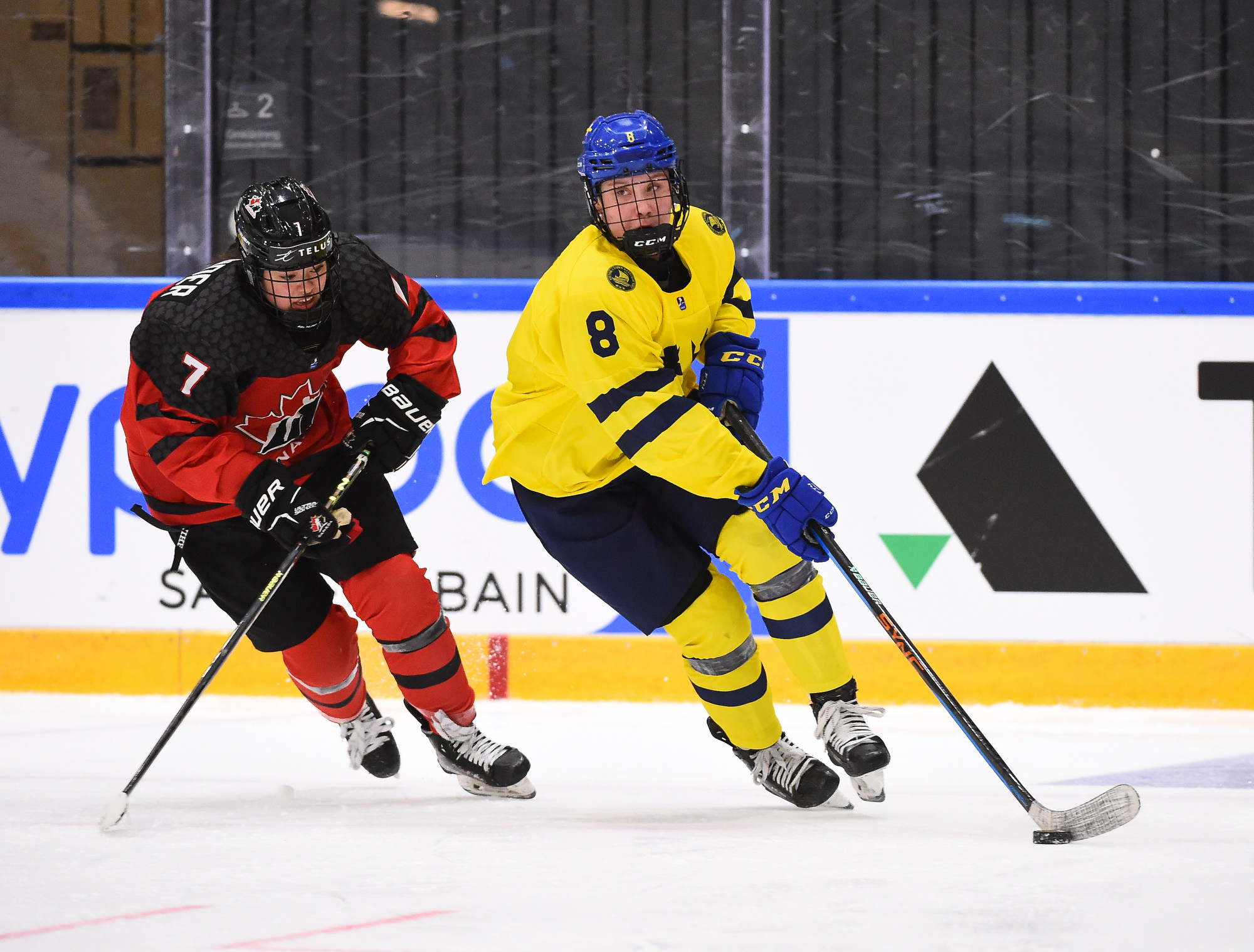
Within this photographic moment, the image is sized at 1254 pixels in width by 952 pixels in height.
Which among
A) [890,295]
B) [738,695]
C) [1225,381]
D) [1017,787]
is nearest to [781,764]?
[738,695]

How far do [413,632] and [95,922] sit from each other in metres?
1.04

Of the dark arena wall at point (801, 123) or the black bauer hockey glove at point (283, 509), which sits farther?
the dark arena wall at point (801, 123)

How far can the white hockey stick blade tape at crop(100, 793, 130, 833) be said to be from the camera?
2.38m

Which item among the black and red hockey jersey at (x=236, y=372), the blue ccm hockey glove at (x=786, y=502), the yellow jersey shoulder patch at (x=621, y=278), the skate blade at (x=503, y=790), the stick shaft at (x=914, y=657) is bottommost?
the skate blade at (x=503, y=790)

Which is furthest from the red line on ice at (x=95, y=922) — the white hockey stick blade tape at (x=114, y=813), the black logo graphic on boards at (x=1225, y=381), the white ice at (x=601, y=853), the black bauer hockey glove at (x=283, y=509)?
the black logo graphic on boards at (x=1225, y=381)

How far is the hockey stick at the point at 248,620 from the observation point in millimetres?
2535

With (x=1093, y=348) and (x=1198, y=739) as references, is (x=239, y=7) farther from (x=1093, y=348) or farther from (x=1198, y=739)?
(x=1198, y=739)

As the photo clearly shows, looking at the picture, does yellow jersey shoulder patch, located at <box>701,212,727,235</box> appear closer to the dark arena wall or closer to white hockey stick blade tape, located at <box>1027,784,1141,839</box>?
white hockey stick blade tape, located at <box>1027,784,1141,839</box>

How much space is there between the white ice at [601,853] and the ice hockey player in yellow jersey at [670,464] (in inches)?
8.3

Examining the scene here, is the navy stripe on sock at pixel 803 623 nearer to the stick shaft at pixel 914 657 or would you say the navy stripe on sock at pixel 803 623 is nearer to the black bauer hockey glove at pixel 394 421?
the stick shaft at pixel 914 657

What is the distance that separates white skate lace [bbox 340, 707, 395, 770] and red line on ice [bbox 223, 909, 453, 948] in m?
1.05

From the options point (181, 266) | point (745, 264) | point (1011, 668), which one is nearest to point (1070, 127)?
point (745, 264)

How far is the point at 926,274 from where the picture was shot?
435 centimetres

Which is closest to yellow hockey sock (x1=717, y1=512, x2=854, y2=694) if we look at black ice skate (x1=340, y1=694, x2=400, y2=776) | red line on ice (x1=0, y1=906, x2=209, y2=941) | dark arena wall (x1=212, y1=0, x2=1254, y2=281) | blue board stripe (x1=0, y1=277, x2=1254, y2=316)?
black ice skate (x1=340, y1=694, x2=400, y2=776)
